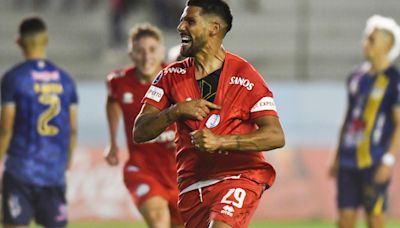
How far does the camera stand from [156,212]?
31.3 feet

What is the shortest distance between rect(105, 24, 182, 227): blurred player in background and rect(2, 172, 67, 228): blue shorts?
25.3 inches

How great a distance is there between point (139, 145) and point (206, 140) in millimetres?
3498

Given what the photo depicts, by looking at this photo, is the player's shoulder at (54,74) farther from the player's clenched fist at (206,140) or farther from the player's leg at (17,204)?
the player's clenched fist at (206,140)

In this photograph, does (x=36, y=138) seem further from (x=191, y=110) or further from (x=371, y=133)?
(x=191, y=110)

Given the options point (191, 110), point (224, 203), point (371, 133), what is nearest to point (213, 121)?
point (191, 110)

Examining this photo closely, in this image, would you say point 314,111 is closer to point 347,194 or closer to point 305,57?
point 305,57

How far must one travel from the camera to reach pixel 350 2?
69.7 ft

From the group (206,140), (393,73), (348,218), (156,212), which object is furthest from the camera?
(393,73)

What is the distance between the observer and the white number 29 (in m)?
6.91

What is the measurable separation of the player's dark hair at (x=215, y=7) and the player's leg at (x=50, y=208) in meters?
3.57

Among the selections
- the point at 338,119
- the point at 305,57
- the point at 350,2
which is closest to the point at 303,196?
the point at 338,119

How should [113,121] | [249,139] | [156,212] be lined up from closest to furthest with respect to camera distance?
[249,139] < [156,212] < [113,121]

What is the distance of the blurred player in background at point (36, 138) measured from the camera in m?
9.82

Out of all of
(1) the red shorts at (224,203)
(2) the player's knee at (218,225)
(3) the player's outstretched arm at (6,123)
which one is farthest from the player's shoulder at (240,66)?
(3) the player's outstretched arm at (6,123)
